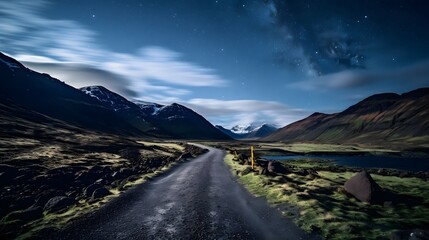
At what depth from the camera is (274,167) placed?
3438 cm

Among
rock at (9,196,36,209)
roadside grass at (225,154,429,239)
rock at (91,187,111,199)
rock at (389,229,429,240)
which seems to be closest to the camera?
rock at (389,229,429,240)

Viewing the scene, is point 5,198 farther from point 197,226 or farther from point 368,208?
point 368,208

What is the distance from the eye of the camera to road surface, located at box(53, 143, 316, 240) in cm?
1274

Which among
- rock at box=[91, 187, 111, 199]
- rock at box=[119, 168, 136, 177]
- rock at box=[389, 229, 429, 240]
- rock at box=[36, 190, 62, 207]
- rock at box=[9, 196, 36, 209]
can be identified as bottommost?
rock at box=[9, 196, 36, 209]

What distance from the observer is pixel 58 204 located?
17.8 m

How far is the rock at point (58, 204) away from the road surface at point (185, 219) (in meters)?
2.81

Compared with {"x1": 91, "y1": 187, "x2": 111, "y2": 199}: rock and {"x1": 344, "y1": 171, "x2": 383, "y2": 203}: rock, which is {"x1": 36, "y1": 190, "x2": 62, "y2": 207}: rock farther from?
{"x1": 344, "y1": 171, "x2": 383, "y2": 203}: rock

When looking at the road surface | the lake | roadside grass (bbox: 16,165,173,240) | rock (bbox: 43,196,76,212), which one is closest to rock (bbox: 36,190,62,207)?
rock (bbox: 43,196,76,212)

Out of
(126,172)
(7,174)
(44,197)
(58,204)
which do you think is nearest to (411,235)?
(58,204)

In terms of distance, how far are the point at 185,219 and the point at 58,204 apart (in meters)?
9.28

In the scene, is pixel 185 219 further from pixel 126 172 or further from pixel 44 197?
pixel 126 172

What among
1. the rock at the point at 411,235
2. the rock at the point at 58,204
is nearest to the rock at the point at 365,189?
the rock at the point at 411,235

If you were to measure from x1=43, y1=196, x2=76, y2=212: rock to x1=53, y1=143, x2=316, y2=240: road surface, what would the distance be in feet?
9.22

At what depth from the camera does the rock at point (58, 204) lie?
17266 mm
